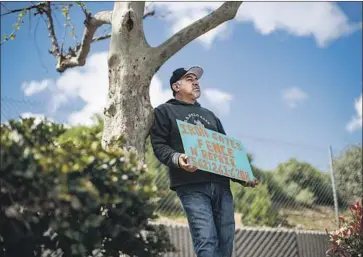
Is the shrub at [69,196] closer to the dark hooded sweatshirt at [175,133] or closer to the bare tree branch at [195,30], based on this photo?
the dark hooded sweatshirt at [175,133]

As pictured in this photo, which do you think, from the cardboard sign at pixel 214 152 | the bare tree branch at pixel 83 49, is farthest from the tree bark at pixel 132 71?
the bare tree branch at pixel 83 49

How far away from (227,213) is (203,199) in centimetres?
23

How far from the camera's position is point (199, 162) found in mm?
2943

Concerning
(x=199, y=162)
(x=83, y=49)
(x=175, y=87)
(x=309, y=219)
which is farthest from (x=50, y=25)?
(x=309, y=219)

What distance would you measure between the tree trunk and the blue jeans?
0.59m

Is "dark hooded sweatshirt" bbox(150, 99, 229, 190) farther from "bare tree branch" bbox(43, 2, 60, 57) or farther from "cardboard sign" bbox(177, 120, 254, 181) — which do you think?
"bare tree branch" bbox(43, 2, 60, 57)

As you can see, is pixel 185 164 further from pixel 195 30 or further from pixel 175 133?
pixel 195 30

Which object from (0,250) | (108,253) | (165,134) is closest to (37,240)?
(0,250)

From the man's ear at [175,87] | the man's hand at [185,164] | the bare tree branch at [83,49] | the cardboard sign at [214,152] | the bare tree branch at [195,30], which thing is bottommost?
the man's hand at [185,164]

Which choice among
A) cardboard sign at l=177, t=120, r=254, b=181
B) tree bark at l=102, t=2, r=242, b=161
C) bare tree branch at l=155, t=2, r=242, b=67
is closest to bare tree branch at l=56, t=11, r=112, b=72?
tree bark at l=102, t=2, r=242, b=161

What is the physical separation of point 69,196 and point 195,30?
2702mm

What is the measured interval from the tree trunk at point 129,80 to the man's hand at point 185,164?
56cm

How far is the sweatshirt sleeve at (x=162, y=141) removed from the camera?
2.94m

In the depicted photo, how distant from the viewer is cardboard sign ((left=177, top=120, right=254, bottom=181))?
2984 millimetres
